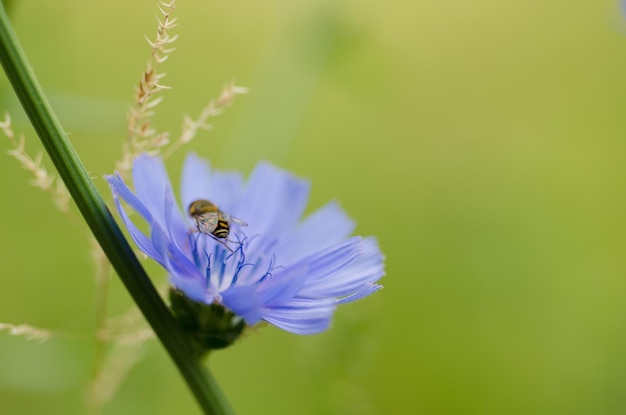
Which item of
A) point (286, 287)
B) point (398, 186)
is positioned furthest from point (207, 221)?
point (398, 186)

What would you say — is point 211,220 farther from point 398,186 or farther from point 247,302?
point 398,186

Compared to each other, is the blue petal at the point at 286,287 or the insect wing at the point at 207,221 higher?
the blue petal at the point at 286,287

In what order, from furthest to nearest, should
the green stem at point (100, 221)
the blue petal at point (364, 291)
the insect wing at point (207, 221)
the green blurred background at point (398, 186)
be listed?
the green blurred background at point (398, 186), the insect wing at point (207, 221), the blue petal at point (364, 291), the green stem at point (100, 221)

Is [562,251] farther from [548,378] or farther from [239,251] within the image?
[239,251]

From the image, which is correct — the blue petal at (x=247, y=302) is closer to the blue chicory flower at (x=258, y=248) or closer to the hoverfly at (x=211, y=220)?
the blue chicory flower at (x=258, y=248)

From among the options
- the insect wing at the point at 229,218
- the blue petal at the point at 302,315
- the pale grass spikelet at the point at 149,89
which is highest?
the pale grass spikelet at the point at 149,89

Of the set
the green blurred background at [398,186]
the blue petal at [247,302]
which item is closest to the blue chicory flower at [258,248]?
the blue petal at [247,302]

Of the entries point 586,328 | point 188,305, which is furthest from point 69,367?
point 586,328
